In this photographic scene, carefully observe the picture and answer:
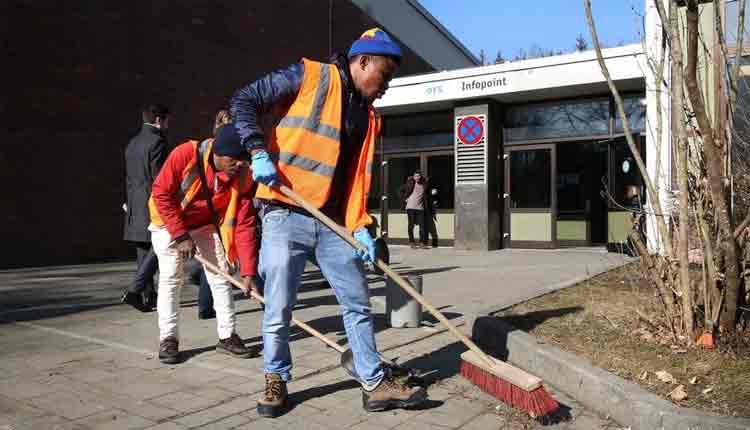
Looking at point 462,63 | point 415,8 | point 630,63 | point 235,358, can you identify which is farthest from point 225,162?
point 462,63

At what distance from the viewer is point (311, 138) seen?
351 cm

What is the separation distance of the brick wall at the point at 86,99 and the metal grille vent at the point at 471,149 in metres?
5.68

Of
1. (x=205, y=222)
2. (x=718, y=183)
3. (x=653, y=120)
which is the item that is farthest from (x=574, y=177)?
(x=205, y=222)

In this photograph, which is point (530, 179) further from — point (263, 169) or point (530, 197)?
point (263, 169)

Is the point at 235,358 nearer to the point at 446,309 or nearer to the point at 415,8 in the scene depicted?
the point at 446,309

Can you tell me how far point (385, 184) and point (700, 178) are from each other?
1188 cm

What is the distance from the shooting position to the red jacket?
4484 millimetres

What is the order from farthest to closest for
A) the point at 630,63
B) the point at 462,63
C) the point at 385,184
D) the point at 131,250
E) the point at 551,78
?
the point at 462,63
the point at 385,184
the point at 131,250
the point at 551,78
the point at 630,63

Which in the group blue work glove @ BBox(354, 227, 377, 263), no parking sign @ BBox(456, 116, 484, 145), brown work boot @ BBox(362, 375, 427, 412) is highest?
no parking sign @ BBox(456, 116, 484, 145)

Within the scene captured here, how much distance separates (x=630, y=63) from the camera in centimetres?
1149

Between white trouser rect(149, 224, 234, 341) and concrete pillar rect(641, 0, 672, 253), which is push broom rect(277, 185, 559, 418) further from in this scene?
concrete pillar rect(641, 0, 672, 253)

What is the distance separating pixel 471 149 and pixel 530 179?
4.78ft

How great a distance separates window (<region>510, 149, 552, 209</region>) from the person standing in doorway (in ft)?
6.51

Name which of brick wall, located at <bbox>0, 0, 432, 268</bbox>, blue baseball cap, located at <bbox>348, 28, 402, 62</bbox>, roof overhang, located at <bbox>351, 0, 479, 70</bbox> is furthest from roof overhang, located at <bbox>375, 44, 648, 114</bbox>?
blue baseball cap, located at <bbox>348, 28, 402, 62</bbox>
